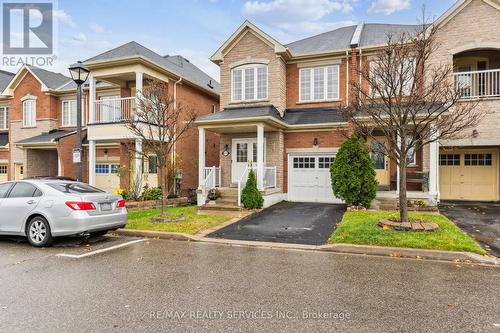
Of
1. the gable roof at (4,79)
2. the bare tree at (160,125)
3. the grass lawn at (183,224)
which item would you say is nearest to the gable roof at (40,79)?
the gable roof at (4,79)

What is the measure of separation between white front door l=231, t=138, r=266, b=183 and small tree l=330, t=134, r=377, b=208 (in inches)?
189

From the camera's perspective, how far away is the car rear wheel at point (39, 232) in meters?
7.58

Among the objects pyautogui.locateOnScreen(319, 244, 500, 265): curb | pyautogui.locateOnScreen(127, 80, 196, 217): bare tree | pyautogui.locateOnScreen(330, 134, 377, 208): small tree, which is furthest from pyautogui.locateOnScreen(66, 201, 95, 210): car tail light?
pyautogui.locateOnScreen(330, 134, 377, 208): small tree

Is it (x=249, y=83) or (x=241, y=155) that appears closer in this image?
(x=249, y=83)

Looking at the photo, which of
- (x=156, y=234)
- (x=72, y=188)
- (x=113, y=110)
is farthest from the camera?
(x=113, y=110)

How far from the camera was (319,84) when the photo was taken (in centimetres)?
1614

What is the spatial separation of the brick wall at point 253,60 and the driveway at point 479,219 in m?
8.44

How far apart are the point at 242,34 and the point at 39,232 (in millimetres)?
12536

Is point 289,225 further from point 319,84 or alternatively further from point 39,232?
point 319,84

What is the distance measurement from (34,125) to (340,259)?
21.9 m

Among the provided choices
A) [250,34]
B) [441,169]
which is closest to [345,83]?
[250,34]

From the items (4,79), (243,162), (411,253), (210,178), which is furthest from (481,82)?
(4,79)

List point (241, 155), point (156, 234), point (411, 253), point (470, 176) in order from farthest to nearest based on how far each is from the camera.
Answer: point (241, 155) < point (470, 176) < point (156, 234) < point (411, 253)

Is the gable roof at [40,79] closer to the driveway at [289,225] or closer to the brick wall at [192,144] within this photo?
the brick wall at [192,144]
